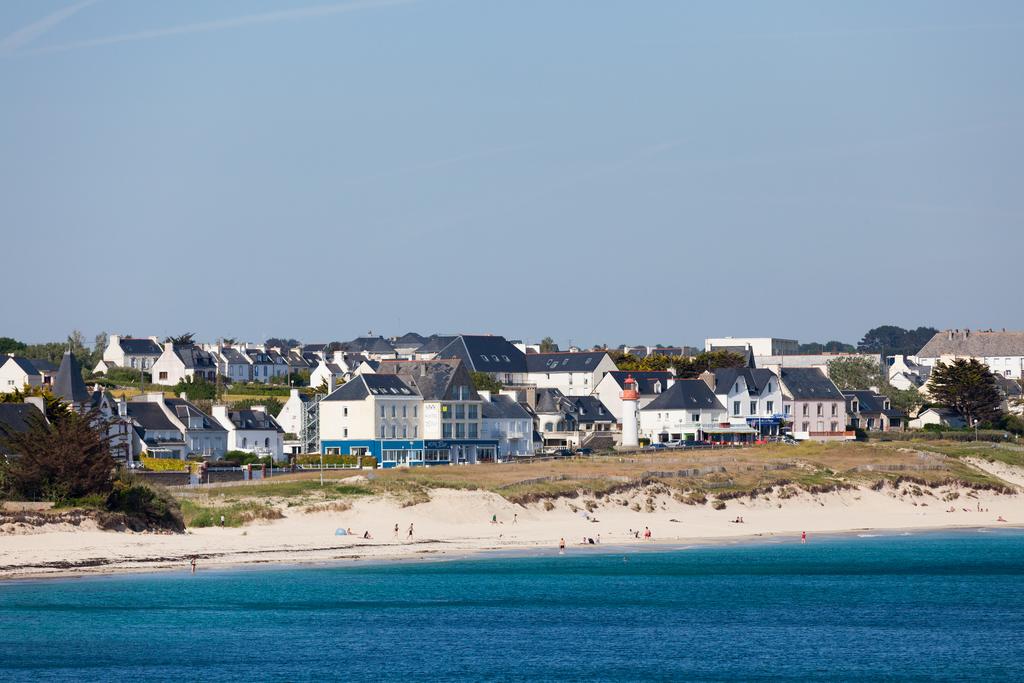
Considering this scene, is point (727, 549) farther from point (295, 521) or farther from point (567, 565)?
point (295, 521)

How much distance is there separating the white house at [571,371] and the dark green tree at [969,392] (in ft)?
88.6

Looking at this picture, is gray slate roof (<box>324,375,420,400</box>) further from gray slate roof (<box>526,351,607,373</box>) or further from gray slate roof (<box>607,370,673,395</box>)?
gray slate roof (<box>526,351,607,373</box>)

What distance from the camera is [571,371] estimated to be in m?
130

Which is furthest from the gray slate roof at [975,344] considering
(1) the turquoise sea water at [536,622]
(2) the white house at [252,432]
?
(1) the turquoise sea water at [536,622]

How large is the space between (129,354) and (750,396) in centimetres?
6467

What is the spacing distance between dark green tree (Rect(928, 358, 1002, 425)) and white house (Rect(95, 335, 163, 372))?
7426cm

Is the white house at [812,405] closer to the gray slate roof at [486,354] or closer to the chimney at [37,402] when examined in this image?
the gray slate roof at [486,354]

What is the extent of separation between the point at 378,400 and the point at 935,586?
4500 centimetres

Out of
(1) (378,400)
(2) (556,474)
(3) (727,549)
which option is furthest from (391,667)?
(1) (378,400)

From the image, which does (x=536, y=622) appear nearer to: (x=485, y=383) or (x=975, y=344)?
(x=485, y=383)

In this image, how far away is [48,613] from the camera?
46.8 metres

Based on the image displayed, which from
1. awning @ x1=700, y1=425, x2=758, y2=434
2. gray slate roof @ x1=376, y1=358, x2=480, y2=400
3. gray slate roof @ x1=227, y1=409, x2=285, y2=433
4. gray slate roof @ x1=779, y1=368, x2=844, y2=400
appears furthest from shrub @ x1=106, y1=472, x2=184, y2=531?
gray slate roof @ x1=779, y1=368, x2=844, y2=400

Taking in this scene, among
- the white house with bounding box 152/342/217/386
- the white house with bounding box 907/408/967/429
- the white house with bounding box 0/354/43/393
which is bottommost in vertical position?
the white house with bounding box 907/408/967/429

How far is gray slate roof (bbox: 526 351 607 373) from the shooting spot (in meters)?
129
